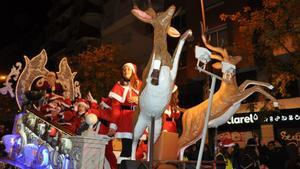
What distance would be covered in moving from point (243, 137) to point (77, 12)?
24.1m

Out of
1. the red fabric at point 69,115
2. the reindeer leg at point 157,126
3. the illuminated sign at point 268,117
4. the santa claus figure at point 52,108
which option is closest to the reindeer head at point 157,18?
the reindeer leg at point 157,126

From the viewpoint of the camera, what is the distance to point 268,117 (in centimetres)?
1342

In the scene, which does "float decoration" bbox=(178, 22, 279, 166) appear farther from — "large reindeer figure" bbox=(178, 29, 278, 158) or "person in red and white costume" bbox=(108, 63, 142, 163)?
"person in red and white costume" bbox=(108, 63, 142, 163)

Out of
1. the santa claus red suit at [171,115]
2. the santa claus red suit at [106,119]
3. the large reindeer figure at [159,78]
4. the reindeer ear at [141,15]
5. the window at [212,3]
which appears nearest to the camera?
the large reindeer figure at [159,78]

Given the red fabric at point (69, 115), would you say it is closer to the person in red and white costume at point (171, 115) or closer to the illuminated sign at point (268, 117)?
the person in red and white costume at point (171, 115)

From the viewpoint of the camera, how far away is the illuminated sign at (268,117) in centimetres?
1280

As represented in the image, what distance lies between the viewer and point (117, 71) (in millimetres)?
21359

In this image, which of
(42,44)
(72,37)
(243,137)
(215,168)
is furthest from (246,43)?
(42,44)

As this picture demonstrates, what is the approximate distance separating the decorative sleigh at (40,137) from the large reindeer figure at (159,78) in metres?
0.66

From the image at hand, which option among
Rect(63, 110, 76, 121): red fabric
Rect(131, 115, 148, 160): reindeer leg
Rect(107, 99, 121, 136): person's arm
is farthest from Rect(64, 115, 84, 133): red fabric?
Rect(131, 115, 148, 160): reindeer leg

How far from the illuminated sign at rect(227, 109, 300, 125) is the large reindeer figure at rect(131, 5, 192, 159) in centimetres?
834

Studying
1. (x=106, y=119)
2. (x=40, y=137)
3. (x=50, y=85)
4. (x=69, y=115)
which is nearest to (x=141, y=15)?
(x=106, y=119)

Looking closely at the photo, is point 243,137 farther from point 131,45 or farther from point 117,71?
point 131,45

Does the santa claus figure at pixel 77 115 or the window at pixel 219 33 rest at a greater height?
the window at pixel 219 33
